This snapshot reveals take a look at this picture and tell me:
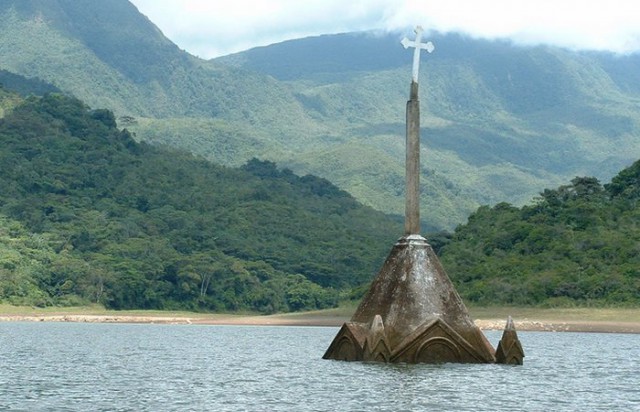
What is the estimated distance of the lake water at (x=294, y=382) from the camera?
44.6 metres

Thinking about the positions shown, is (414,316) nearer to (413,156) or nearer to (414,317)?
(414,317)

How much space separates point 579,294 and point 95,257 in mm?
87190

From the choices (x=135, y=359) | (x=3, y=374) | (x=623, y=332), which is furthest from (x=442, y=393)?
(x=623, y=332)

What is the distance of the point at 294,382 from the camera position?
53.5 m

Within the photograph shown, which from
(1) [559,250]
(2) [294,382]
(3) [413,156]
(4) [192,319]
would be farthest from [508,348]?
(4) [192,319]

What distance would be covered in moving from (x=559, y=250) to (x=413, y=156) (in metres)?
89.1

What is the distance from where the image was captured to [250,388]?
51.2 metres

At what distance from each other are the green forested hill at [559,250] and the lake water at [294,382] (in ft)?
→ 159

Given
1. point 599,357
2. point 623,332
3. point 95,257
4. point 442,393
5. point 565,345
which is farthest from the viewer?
point 95,257

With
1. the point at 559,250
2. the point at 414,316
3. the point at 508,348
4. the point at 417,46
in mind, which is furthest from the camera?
the point at 559,250

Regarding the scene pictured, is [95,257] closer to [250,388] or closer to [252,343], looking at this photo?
[252,343]

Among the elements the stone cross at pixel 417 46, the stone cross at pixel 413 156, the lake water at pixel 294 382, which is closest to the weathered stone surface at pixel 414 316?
the lake water at pixel 294 382

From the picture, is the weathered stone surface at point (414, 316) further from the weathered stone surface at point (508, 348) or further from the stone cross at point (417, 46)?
the stone cross at point (417, 46)

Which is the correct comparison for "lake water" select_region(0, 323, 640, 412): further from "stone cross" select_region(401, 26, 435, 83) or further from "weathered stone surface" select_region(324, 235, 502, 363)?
"stone cross" select_region(401, 26, 435, 83)
